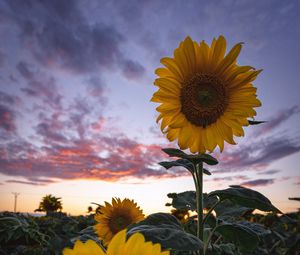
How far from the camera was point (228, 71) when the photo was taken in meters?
2.76

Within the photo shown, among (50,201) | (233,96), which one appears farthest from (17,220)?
(50,201)

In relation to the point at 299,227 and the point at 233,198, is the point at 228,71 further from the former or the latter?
the point at 299,227

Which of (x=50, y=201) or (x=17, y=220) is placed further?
(x=50, y=201)

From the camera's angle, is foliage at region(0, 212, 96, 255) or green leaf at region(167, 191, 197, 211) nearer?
green leaf at region(167, 191, 197, 211)

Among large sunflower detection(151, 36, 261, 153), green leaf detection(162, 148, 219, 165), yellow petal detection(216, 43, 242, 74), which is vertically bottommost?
green leaf detection(162, 148, 219, 165)

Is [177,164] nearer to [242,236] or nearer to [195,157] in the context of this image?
[195,157]

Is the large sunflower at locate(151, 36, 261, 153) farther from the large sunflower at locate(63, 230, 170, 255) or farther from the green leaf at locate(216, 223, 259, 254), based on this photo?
the large sunflower at locate(63, 230, 170, 255)

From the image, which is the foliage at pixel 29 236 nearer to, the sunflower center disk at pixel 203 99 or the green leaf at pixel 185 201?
the green leaf at pixel 185 201

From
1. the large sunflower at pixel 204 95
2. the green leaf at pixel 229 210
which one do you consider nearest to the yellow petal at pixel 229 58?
the large sunflower at pixel 204 95

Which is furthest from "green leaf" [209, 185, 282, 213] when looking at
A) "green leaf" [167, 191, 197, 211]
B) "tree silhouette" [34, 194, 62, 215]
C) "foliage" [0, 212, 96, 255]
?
"tree silhouette" [34, 194, 62, 215]

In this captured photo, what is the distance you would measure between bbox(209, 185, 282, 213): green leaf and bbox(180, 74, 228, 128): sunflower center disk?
821 millimetres

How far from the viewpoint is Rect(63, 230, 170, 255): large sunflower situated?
3.25 ft

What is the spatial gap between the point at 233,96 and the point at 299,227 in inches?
52.5

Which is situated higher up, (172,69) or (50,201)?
(172,69)
